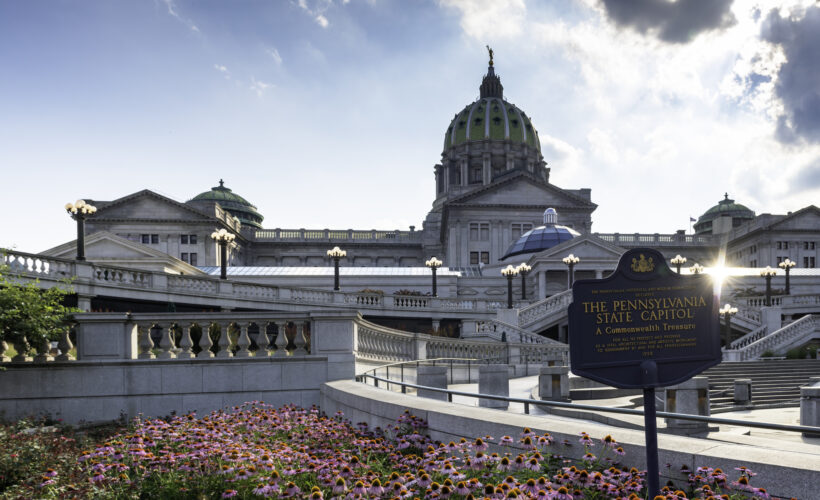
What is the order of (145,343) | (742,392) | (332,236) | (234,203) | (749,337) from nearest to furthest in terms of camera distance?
1. (145,343)
2. (742,392)
3. (749,337)
4. (332,236)
5. (234,203)

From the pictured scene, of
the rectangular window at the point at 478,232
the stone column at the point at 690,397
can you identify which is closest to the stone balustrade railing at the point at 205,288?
the stone column at the point at 690,397

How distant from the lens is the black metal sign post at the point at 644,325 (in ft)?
20.5

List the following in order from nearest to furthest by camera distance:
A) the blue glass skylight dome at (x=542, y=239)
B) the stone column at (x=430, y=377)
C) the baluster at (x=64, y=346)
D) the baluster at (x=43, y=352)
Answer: the baluster at (x=43, y=352), the baluster at (x=64, y=346), the stone column at (x=430, y=377), the blue glass skylight dome at (x=542, y=239)

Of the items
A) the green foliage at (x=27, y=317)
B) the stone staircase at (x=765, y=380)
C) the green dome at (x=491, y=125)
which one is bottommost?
the stone staircase at (x=765, y=380)

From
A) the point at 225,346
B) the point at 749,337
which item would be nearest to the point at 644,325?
the point at 225,346

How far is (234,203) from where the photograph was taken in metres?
117

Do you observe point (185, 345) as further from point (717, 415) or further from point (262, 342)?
point (717, 415)

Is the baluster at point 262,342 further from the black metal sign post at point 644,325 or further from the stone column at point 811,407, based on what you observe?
the stone column at point 811,407

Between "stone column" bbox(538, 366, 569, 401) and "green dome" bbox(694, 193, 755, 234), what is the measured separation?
110467mm

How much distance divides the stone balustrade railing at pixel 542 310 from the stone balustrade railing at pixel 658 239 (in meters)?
50.5

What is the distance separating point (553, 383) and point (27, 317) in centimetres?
1220

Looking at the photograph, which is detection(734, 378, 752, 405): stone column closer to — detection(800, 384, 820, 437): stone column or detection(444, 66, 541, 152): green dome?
detection(800, 384, 820, 437): stone column

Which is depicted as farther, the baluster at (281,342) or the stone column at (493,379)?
the stone column at (493,379)

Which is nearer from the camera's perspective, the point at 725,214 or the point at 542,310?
the point at 542,310
